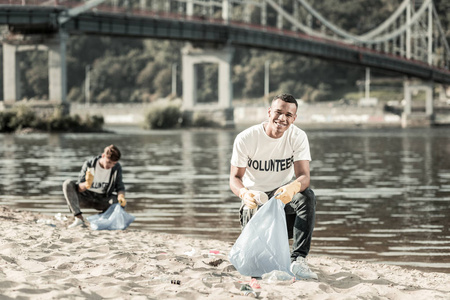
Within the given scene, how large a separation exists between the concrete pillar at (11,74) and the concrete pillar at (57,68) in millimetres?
2543

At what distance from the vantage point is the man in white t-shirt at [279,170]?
6.13m

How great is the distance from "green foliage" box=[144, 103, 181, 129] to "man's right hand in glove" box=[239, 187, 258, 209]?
57.1 meters

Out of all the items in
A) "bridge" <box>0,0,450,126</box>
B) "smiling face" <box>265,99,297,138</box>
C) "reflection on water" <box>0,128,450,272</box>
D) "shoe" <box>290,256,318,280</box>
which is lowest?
"reflection on water" <box>0,128,450,272</box>

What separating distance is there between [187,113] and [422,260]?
60098mm

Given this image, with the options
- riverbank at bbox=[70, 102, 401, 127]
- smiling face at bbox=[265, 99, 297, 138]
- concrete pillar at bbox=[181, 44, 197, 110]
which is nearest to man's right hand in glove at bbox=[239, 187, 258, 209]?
smiling face at bbox=[265, 99, 297, 138]

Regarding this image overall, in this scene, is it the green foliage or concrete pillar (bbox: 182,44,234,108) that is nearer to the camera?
the green foliage

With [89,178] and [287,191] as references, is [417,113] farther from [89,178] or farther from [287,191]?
[287,191]

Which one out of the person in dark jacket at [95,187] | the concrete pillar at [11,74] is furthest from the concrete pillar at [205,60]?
the person in dark jacket at [95,187]

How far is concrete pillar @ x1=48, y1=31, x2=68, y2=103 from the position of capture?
183 feet

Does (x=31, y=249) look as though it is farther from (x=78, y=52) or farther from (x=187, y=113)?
(x=78, y=52)

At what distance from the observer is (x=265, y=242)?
6.07 meters

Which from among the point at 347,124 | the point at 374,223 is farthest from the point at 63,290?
the point at 347,124

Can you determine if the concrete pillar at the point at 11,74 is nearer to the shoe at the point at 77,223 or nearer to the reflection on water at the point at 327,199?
the reflection on water at the point at 327,199

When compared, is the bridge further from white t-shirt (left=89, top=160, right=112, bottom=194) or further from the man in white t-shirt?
the man in white t-shirt
